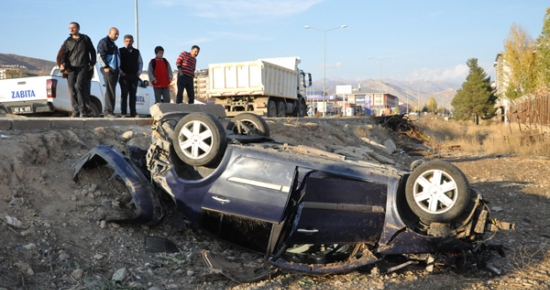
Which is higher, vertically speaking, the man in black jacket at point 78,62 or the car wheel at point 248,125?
the man in black jacket at point 78,62

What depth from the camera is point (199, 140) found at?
469 centimetres

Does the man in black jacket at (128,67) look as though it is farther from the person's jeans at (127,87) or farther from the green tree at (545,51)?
the green tree at (545,51)

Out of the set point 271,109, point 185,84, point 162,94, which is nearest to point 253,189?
point 162,94

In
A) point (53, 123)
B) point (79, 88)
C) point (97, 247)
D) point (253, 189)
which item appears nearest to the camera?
point (253, 189)

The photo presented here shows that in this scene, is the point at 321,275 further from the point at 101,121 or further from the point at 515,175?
the point at 515,175

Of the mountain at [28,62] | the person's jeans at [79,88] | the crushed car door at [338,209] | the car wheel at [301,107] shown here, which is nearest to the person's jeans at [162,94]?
the person's jeans at [79,88]

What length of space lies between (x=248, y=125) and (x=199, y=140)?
1234 millimetres

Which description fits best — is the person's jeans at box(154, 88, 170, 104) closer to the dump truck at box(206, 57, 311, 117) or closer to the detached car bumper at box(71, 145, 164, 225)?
the detached car bumper at box(71, 145, 164, 225)

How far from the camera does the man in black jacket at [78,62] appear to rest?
26.2ft

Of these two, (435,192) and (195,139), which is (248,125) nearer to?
(195,139)

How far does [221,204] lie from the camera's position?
445 cm

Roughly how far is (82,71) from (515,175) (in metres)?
9.11

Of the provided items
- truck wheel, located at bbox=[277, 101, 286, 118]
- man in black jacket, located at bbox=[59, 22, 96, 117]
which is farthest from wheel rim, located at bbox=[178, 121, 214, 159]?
truck wheel, located at bbox=[277, 101, 286, 118]

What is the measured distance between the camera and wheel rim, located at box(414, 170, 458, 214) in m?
4.01
